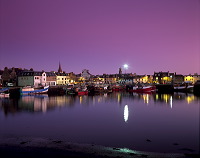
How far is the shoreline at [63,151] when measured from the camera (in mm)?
16891

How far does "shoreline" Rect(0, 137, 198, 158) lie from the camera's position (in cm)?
1689

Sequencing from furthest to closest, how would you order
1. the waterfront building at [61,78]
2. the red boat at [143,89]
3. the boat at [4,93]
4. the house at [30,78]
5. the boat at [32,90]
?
→ 1. the waterfront building at [61,78]
2. the house at [30,78]
3. the red boat at [143,89]
4. the boat at [32,90]
5. the boat at [4,93]

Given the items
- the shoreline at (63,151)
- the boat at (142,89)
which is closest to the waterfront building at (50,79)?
the boat at (142,89)

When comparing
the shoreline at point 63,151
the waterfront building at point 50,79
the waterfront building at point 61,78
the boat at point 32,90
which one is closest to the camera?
the shoreline at point 63,151

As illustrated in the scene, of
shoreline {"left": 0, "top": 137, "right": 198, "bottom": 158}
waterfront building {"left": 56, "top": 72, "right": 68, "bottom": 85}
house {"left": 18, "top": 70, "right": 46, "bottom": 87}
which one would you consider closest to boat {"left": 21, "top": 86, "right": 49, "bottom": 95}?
house {"left": 18, "top": 70, "right": 46, "bottom": 87}

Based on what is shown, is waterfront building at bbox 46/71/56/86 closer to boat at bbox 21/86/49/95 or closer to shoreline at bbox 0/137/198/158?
boat at bbox 21/86/49/95

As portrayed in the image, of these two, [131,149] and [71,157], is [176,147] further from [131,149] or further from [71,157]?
[71,157]

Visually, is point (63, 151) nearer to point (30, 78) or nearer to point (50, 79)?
point (30, 78)

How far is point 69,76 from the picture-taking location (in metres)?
152

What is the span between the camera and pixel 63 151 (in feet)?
58.2

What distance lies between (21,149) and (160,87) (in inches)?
4141

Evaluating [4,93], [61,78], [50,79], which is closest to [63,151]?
[4,93]

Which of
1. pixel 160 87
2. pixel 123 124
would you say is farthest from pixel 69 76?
pixel 123 124

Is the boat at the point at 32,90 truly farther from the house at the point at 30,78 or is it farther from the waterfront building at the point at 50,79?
the waterfront building at the point at 50,79
